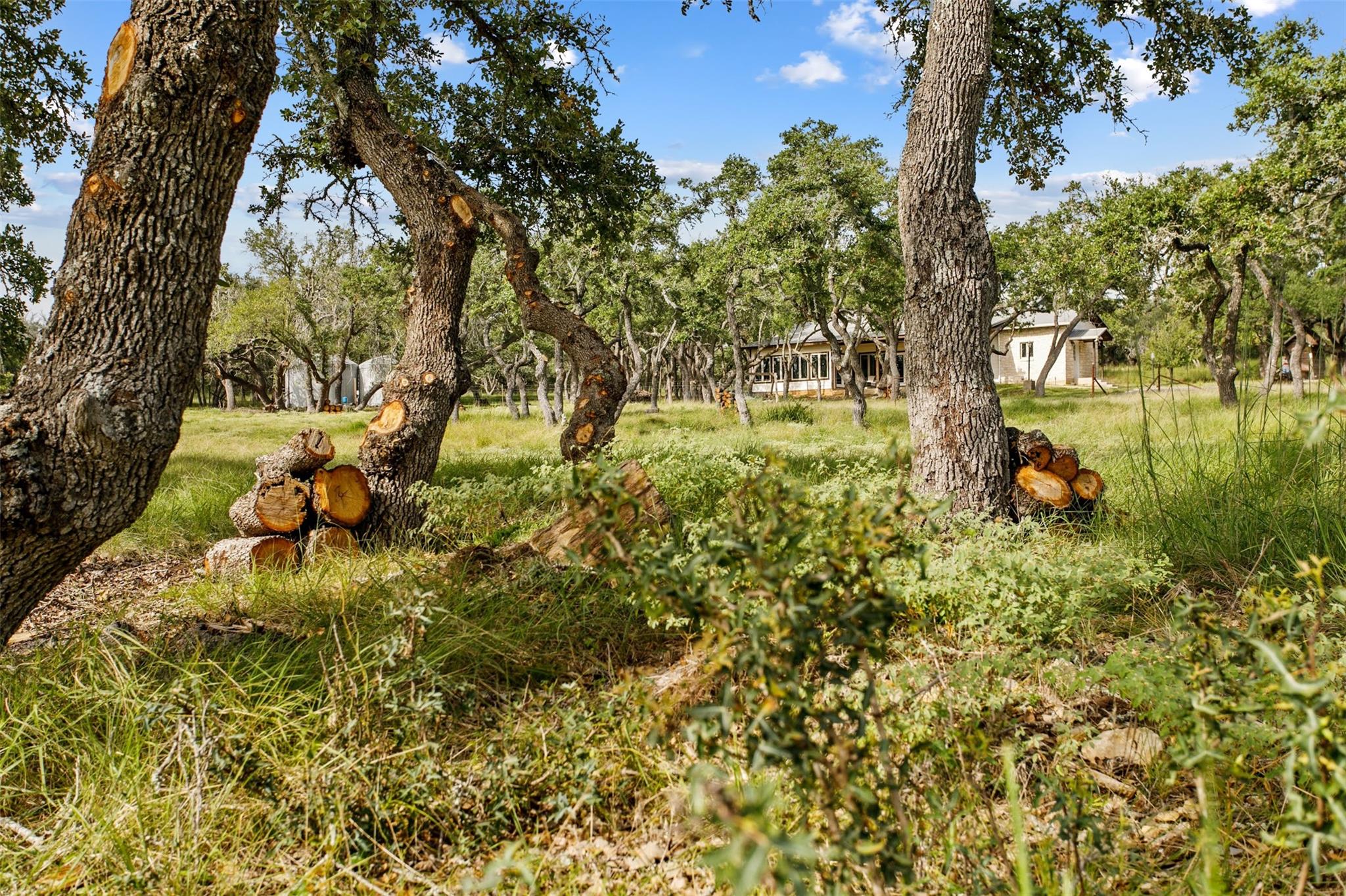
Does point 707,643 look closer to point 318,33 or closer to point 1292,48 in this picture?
point 318,33

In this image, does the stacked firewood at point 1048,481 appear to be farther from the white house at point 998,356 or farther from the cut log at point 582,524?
the white house at point 998,356

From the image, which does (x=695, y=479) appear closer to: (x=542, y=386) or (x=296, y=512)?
(x=296, y=512)

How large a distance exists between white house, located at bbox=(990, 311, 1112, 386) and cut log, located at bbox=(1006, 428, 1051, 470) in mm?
43816

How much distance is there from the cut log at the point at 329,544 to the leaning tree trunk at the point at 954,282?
420 cm

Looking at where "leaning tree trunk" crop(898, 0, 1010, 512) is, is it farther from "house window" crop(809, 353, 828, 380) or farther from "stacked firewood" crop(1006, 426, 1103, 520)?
"house window" crop(809, 353, 828, 380)

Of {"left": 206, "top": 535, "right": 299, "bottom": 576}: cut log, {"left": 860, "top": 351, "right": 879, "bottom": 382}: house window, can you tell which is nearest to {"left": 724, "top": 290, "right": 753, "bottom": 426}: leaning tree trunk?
{"left": 206, "top": 535, "right": 299, "bottom": 576}: cut log

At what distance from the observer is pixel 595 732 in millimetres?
2746

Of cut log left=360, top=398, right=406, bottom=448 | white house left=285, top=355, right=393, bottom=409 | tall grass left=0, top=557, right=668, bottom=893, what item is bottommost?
tall grass left=0, top=557, right=668, bottom=893

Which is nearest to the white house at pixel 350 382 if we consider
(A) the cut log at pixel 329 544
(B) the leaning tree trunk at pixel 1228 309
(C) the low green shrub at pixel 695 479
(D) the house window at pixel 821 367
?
(D) the house window at pixel 821 367

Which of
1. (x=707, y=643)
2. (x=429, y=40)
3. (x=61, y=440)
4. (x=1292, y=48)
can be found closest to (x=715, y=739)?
(x=707, y=643)

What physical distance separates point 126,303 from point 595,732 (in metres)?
2.59

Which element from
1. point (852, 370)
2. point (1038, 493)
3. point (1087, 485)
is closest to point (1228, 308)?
point (852, 370)

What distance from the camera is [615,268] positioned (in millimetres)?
21984

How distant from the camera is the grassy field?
1.89 m
